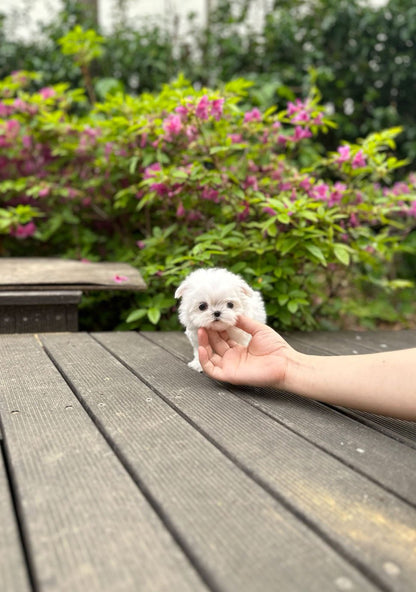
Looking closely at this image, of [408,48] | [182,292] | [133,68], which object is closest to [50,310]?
[182,292]

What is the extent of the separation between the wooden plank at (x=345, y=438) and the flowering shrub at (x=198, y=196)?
3.69ft

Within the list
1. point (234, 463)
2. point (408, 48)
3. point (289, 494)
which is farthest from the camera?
point (408, 48)

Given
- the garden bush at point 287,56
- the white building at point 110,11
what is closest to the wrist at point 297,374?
the garden bush at point 287,56

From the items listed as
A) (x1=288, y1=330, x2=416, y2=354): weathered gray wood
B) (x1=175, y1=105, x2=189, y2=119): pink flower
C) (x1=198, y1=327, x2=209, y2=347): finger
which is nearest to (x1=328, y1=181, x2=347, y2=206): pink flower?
(x1=288, y1=330, x2=416, y2=354): weathered gray wood

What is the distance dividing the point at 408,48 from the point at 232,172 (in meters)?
3.77

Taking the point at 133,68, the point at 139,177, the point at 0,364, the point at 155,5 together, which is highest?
the point at 155,5

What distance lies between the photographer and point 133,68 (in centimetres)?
625

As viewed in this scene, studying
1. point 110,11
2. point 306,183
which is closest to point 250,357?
point 306,183

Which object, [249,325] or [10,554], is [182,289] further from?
[10,554]

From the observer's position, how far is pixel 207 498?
4.03ft

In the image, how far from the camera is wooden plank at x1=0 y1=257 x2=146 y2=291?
306cm

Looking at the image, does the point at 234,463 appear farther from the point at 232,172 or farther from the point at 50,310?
the point at 232,172

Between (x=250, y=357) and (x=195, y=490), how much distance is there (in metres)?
0.80

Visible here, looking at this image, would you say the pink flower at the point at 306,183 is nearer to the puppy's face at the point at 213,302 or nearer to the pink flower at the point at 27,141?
the puppy's face at the point at 213,302
